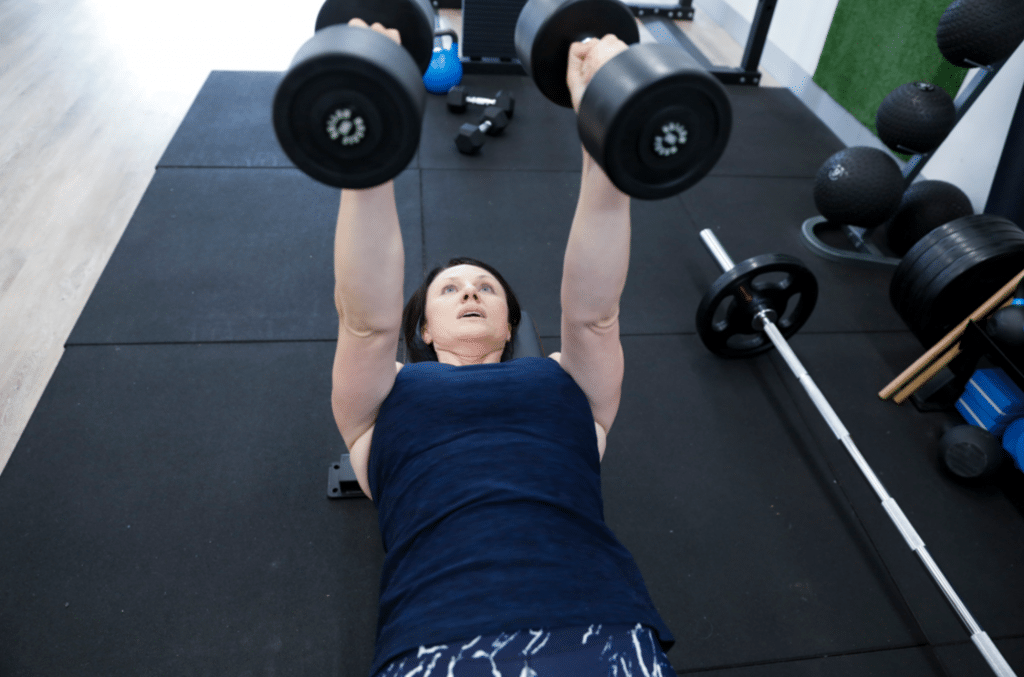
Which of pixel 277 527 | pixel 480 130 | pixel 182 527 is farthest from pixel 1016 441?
pixel 480 130

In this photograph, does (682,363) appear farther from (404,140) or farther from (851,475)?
(404,140)

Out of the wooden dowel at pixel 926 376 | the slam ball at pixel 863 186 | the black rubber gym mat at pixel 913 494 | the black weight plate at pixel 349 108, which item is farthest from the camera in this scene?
the slam ball at pixel 863 186

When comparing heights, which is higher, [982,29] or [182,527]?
[982,29]

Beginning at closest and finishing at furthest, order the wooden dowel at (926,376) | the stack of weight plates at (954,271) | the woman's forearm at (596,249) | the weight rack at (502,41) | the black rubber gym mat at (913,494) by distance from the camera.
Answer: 1. the woman's forearm at (596,249)
2. the black rubber gym mat at (913,494)
3. the stack of weight plates at (954,271)
4. the wooden dowel at (926,376)
5. the weight rack at (502,41)

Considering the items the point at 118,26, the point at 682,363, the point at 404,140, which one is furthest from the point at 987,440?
the point at 118,26

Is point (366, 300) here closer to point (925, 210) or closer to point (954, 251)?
point (954, 251)

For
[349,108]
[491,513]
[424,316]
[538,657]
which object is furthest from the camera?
[424,316]

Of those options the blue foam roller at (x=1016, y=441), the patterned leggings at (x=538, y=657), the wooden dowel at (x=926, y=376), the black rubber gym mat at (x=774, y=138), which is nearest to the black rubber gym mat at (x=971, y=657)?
the blue foam roller at (x=1016, y=441)

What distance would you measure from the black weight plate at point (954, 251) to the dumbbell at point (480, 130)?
78.4 inches

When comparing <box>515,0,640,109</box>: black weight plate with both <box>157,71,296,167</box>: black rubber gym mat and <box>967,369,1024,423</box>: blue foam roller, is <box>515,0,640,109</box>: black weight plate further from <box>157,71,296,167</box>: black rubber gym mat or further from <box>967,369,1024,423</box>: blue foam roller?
<box>157,71,296,167</box>: black rubber gym mat

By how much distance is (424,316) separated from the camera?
1630mm

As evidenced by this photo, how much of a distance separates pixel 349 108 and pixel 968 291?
2178 mm

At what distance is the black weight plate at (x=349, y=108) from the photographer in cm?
80

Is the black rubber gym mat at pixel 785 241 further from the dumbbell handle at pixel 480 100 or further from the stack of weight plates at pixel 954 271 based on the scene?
the dumbbell handle at pixel 480 100
